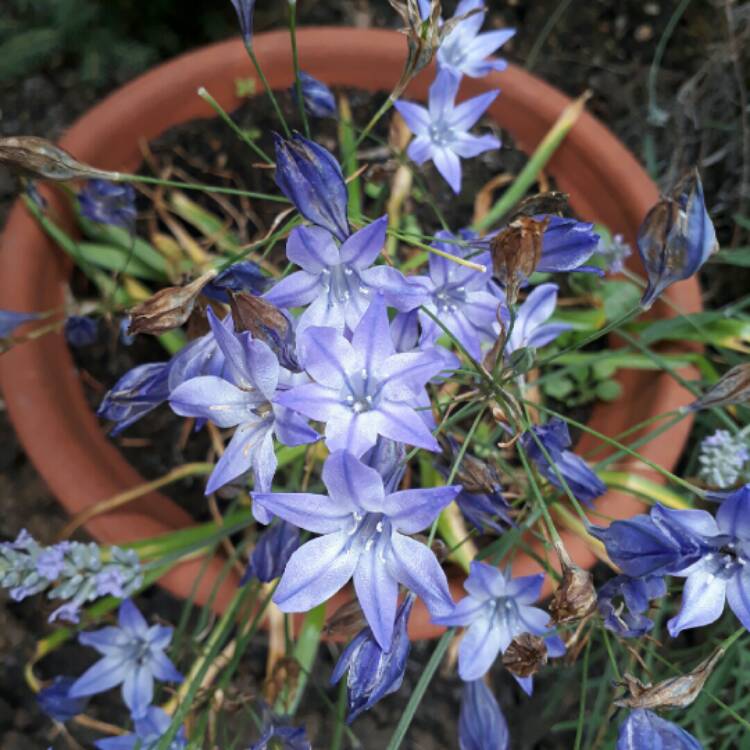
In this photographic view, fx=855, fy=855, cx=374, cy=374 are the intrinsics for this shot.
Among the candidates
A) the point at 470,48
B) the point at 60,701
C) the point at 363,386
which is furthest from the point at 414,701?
the point at 470,48

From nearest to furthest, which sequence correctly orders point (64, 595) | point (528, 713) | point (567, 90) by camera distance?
point (64, 595), point (528, 713), point (567, 90)

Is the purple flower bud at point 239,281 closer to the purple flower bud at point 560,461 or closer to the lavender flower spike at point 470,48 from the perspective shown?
the purple flower bud at point 560,461

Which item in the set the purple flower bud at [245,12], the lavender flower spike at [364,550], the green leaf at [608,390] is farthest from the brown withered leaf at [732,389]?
the purple flower bud at [245,12]

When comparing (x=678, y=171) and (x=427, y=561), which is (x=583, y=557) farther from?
(x=678, y=171)

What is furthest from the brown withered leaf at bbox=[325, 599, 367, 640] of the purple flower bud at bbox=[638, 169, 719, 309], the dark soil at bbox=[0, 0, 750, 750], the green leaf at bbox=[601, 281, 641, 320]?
the green leaf at bbox=[601, 281, 641, 320]

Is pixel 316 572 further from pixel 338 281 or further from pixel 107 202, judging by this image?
pixel 107 202

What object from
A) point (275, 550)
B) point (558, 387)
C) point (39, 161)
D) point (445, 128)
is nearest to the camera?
point (39, 161)

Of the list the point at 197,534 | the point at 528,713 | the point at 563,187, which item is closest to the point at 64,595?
the point at 197,534
